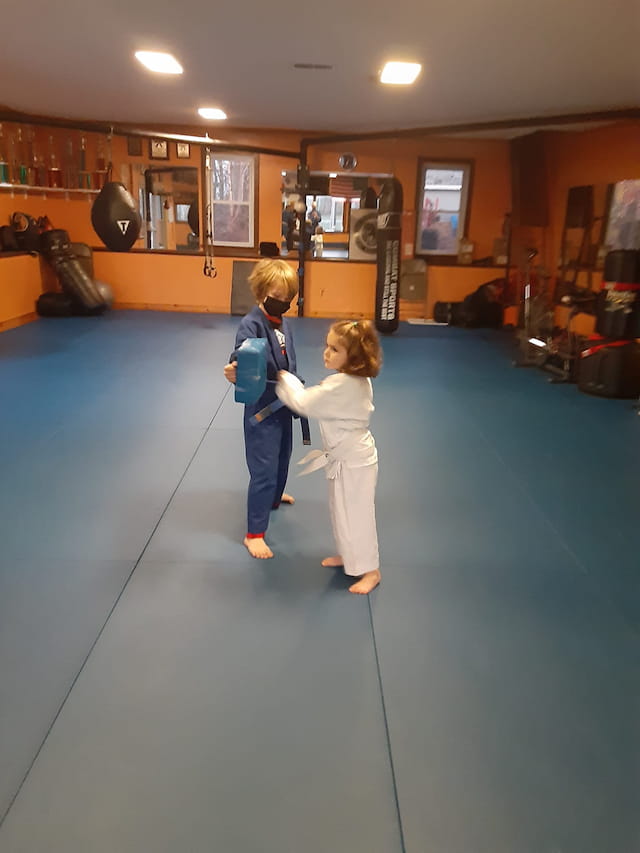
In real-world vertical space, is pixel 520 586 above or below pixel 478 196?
below

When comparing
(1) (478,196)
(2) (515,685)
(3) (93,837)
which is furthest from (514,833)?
(1) (478,196)

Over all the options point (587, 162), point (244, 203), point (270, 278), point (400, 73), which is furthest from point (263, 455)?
point (244, 203)

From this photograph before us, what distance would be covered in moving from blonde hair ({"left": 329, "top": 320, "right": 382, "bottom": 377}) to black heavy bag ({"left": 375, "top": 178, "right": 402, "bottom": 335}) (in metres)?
6.70

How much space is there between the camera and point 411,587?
2670 millimetres

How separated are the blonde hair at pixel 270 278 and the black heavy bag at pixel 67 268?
23.6 ft

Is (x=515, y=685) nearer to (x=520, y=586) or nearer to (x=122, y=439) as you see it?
(x=520, y=586)

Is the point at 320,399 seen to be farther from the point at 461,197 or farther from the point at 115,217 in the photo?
the point at 461,197

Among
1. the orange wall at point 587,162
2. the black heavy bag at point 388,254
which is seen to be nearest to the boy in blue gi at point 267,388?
the orange wall at point 587,162

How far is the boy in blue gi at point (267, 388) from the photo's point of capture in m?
2.63

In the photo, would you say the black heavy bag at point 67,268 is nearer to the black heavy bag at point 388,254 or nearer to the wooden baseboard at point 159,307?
the wooden baseboard at point 159,307

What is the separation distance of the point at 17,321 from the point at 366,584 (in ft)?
24.8

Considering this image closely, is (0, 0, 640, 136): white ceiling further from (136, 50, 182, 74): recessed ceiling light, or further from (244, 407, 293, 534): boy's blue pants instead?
(244, 407, 293, 534): boy's blue pants

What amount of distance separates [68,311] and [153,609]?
7708 millimetres

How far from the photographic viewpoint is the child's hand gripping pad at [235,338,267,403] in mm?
2421
